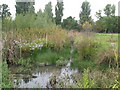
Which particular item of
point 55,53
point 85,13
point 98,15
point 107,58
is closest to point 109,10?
point 98,15

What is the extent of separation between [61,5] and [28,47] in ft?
36.5

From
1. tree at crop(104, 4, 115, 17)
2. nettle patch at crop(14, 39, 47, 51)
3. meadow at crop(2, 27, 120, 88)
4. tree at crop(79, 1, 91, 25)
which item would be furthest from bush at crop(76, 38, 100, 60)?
tree at crop(79, 1, 91, 25)

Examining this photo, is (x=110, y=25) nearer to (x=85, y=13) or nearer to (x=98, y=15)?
(x=85, y=13)

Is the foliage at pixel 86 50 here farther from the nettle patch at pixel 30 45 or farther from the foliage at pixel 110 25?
the foliage at pixel 110 25

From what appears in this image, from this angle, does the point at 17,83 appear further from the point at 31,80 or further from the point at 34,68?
the point at 34,68

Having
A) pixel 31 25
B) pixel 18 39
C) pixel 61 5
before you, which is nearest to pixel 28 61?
pixel 18 39

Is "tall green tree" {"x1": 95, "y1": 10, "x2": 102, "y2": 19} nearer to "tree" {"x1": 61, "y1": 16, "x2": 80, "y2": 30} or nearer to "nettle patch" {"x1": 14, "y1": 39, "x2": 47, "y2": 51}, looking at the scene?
"tree" {"x1": 61, "y1": 16, "x2": 80, "y2": 30}

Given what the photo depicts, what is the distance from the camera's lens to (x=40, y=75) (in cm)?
426

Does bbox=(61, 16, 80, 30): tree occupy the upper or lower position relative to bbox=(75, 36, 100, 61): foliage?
upper

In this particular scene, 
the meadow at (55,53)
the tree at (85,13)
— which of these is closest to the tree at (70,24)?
the tree at (85,13)

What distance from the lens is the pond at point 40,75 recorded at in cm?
352

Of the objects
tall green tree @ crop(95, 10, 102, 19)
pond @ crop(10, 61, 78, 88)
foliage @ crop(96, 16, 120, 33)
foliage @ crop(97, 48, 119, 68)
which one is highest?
tall green tree @ crop(95, 10, 102, 19)

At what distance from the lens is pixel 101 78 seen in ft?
11.0

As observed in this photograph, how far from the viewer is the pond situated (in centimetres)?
352
